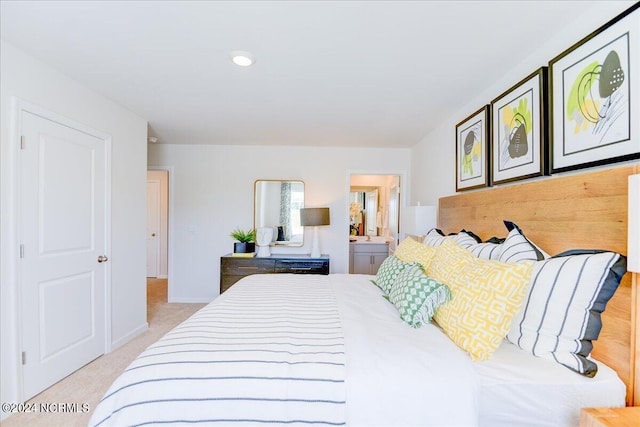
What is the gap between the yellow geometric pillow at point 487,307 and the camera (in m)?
1.18

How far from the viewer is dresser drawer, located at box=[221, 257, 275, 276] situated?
3844 mm

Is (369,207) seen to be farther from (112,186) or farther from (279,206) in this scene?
(112,186)

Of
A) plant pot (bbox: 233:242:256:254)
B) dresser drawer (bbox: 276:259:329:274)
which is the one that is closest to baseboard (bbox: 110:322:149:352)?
plant pot (bbox: 233:242:256:254)

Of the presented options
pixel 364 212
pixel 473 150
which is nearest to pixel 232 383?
pixel 473 150

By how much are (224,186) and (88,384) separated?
9.08 ft

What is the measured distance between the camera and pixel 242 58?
1925 millimetres

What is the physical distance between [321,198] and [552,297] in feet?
11.1

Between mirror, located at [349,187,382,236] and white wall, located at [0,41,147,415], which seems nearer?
white wall, located at [0,41,147,415]

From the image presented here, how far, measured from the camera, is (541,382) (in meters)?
1.08

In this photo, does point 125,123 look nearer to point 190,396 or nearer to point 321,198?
point 321,198

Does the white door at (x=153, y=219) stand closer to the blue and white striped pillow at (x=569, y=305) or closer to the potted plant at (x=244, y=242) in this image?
the potted plant at (x=244, y=242)

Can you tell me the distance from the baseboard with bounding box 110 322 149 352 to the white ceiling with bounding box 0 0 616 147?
2.29 metres

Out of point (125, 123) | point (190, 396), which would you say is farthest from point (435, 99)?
point (125, 123)

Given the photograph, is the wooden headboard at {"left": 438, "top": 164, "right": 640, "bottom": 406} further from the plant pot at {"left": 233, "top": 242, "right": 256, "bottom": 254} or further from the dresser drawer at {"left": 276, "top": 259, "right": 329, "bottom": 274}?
the plant pot at {"left": 233, "top": 242, "right": 256, "bottom": 254}
